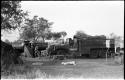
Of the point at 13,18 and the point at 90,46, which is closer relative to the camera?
the point at 13,18

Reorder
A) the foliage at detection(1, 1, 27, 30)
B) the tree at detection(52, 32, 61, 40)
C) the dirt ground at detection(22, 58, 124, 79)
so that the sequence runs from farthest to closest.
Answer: the tree at detection(52, 32, 61, 40) < the foliage at detection(1, 1, 27, 30) < the dirt ground at detection(22, 58, 124, 79)

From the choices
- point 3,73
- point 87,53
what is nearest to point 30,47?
point 87,53

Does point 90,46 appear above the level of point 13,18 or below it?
below

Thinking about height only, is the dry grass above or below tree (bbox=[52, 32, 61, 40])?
above

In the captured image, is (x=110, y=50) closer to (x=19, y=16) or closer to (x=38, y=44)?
(x=38, y=44)

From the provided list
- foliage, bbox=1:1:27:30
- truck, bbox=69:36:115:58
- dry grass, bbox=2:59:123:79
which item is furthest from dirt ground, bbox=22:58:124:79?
truck, bbox=69:36:115:58

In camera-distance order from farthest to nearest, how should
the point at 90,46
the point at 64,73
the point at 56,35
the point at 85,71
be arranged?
1. the point at 56,35
2. the point at 90,46
3. the point at 85,71
4. the point at 64,73

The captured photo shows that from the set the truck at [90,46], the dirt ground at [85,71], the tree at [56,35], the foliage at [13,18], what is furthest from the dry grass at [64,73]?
the tree at [56,35]

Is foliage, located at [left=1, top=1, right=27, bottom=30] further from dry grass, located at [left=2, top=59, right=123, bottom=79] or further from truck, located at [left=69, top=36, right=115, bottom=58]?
truck, located at [left=69, top=36, right=115, bottom=58]

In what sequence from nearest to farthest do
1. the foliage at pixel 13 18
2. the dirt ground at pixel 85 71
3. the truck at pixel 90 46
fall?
the dirt ground at pixel 85 71, the foliage at pixel 13 18, the truck at pixel 90 46

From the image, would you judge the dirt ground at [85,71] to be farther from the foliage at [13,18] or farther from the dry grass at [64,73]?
the foliage at [13,18]

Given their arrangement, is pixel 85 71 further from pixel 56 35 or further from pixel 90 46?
pixel 56 35

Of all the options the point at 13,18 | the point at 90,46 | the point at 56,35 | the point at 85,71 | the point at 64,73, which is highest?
the point at 13,18

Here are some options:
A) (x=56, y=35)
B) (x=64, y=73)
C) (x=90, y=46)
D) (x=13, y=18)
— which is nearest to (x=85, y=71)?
(x=64, y=73)
